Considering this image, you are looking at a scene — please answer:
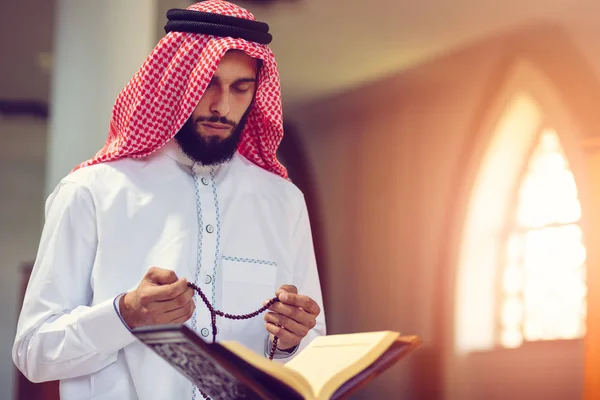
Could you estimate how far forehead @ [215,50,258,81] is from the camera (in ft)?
7.56

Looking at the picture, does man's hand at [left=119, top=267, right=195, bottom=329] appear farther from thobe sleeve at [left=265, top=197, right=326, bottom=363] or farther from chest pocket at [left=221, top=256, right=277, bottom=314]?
thobe sleeve at [left=265, top=197, right=326, bottom=363]

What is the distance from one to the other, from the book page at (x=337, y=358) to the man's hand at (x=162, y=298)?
0.26 m

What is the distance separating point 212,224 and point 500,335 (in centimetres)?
190

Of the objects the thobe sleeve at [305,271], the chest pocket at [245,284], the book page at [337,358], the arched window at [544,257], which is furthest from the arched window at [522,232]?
the book page at [337,358]

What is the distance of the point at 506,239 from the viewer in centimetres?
384

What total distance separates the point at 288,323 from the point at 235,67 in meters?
0.68

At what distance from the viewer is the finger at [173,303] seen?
1.83 m

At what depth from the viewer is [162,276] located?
182cm

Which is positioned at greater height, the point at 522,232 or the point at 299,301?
the point at 299,301

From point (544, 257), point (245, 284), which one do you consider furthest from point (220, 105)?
point (544, 257)

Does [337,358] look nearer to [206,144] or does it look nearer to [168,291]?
[168,291]

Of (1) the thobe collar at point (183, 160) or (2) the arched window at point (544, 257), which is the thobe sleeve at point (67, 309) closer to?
(1) the thobe collar at point (183, 160)

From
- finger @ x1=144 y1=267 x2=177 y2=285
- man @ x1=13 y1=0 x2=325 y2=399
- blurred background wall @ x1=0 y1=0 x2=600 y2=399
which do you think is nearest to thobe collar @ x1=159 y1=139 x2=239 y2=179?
man @ x1=13 y1=0 x2=325 y2=399

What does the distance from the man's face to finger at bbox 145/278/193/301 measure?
1.89 feet
